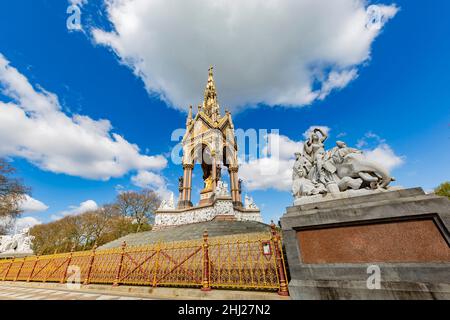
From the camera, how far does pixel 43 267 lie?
9273 millimetres

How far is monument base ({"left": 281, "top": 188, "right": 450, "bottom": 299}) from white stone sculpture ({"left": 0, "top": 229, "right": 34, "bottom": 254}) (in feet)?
73.2

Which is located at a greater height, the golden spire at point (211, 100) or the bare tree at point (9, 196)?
the golden spire at point (211, 100)

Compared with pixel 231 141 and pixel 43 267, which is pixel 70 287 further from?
pixel 231 141

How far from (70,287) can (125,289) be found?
11.0 feet

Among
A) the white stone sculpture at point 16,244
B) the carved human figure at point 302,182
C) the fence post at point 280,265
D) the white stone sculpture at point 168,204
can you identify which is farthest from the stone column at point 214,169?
the white stone sculpture at point 16,244

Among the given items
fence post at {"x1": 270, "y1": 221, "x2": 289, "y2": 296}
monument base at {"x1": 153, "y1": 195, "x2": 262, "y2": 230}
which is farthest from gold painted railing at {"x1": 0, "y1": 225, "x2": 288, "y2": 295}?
monument base at {"x1": 153, "y1": 195, "x2": 262, "y2": 230}

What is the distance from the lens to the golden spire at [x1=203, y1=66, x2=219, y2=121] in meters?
26.6

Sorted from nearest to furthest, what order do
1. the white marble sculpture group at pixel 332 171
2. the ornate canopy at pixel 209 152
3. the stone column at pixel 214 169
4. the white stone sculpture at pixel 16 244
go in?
the white marble sculpture group at pixel 332 171
the white stone sculpture at pixel 16 244
the stone column at pixel 214 169
the ornate canopy at pixel 209 152

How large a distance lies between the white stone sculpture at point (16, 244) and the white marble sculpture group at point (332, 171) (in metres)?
22.6

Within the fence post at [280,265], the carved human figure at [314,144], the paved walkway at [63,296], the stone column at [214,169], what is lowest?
the paved walkway at [63,296]

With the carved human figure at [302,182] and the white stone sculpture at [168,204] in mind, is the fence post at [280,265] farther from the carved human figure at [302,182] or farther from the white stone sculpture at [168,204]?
the white stone sculpture at [168,204]

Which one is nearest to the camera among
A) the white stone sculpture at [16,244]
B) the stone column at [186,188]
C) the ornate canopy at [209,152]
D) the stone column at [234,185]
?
the white stone sculpture at [16,244]

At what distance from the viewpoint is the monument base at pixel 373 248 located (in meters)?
3.14
